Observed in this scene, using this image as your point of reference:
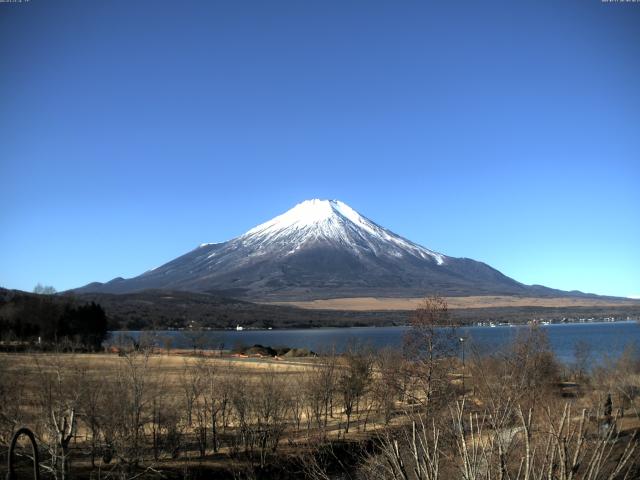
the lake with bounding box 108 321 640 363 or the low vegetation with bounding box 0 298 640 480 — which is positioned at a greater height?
the low vegetation with bounding box 0 298 640 480

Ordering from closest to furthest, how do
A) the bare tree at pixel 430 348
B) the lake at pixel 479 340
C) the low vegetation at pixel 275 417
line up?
the low vegetation at pixel 275 417
the bare tree at pixel 430 348
the lake at pixel 479 340

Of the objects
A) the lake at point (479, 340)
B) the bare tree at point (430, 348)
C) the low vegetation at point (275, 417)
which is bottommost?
the lake at point (479, 340)

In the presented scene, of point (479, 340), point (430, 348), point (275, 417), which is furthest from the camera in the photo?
point (479, 340)

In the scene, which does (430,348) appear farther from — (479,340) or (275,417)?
(479,340)

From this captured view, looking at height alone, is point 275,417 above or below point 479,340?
above

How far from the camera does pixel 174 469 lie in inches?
909

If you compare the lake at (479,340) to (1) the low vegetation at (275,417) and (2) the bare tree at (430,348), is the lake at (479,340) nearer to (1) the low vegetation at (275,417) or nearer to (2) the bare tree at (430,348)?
(1) the low vegetation at (275,417)

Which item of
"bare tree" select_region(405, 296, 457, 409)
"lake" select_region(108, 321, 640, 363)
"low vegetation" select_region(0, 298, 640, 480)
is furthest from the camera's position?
"lake" select_region(108, 321, 640, 363)

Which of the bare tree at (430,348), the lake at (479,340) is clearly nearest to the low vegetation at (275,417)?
the bare tree at (430,348)

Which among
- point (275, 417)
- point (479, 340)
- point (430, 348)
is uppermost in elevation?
point (430, 348)

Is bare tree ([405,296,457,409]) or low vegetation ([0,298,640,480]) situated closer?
low vegetation ([0,298,640,480])

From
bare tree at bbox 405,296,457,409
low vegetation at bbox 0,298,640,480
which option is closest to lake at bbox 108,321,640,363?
low vegetation at bbox 0,298,640,480

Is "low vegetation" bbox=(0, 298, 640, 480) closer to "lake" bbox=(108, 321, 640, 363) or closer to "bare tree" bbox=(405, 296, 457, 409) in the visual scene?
"bare tree" bbox=(405, 296, 457, 409)

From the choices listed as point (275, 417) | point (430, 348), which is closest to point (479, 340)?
point (430, 348)
